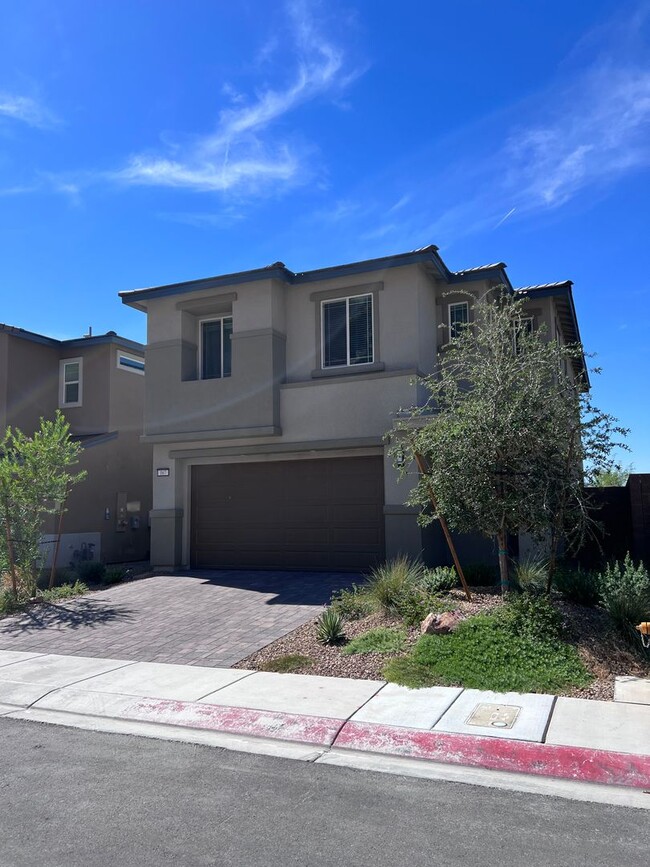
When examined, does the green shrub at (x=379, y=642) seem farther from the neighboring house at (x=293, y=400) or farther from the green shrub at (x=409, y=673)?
the neighboring house at (x=293, y=400)

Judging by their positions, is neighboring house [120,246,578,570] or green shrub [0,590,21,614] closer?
green shrub [0,590,21,614]

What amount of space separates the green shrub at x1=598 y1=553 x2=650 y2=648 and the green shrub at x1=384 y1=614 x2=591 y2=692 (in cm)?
85

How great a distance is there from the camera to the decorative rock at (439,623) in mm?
9008

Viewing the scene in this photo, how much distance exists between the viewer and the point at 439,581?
36.6ft

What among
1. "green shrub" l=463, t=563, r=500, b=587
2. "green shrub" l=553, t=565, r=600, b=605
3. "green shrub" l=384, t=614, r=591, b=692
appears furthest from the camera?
"green shrub" l=463, t=563, r=500, b=587

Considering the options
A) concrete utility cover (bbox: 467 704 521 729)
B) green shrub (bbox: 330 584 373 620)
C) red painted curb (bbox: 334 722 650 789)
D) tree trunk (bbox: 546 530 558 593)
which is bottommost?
red painted curb (bbox: 334 722 650 789)

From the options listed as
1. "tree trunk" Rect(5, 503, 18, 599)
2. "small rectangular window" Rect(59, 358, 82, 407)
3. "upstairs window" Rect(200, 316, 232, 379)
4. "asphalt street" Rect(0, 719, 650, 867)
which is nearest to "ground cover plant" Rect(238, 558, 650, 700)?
"asphalt street" Rect(0, 719, 650, 867)

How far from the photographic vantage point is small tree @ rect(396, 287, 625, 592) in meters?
9.29

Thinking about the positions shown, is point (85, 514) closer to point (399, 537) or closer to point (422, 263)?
point (399, 537)

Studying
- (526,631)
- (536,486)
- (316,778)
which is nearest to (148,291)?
(536,486)

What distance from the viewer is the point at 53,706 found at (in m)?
7.70

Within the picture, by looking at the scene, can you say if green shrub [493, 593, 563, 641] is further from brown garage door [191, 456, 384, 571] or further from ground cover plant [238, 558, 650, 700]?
brown garage door [191, 456, 384, 571]

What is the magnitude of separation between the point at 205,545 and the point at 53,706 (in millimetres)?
9355

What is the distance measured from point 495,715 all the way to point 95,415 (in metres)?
17.7
